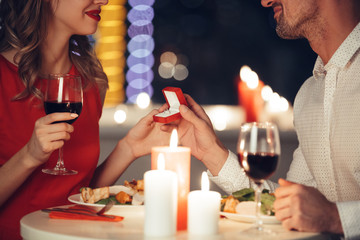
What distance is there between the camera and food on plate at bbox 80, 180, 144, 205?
1350 millimetres

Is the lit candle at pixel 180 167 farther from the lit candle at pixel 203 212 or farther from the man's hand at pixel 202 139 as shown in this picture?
the man's hand at pixel 202 139

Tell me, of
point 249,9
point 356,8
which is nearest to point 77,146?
point 356,8

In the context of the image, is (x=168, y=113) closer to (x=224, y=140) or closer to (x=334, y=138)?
(x=334, y=138)

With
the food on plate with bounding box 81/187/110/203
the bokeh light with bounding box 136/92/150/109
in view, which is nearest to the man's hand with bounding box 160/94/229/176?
the food on plate with bounding box 81/187/110/203

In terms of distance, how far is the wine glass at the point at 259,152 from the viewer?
110cm

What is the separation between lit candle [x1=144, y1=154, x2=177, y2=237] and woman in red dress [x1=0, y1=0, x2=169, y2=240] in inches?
29.1

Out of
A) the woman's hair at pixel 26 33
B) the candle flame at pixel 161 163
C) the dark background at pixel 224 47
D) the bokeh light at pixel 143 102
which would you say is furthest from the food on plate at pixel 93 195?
the dark background at pixel 224 47

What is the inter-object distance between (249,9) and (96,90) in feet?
19.7

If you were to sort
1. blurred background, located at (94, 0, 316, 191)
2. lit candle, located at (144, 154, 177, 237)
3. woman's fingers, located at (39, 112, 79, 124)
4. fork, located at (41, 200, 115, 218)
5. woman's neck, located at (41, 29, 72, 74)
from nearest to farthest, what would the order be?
1. lit candle, located at (144, 154, 177, 237)
2. fork, located at (41, 200, 115, 218)
3. woman's fingers, located at (39, 112, 79, 124)
4. woman's neck, located at (41, 29, 72, 74)
5. blurred background, located at (94, 0, 316, 191)

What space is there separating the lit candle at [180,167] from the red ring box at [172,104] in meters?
0.47

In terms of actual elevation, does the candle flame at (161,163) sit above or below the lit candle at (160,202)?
above

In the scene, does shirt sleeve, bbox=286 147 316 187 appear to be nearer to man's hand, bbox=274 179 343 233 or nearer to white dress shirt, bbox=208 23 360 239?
white dress shirt, bbox=208 23 360 239

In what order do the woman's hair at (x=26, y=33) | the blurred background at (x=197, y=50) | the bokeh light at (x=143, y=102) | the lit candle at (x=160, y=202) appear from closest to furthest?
the lit candle at (x=160, y=202) < the woman's hair at (x=26, y=33) < the bokeh light at (x=143, y=102) < the blurred background at (x=197, y=50)

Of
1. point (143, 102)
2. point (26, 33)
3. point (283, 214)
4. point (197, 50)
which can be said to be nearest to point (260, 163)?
point (283, 214)
